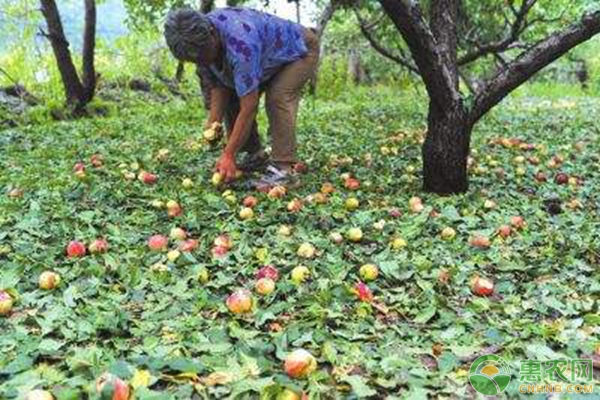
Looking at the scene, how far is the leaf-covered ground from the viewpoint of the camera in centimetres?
222

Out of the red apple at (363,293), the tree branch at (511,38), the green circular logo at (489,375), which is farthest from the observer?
the tree branch at (511,38)

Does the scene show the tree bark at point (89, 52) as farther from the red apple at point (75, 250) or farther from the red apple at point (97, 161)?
the red apple at point (75, 250)

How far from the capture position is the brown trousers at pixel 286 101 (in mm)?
4629

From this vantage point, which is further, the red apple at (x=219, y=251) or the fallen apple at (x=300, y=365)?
the red apple at (x=219, y=251)

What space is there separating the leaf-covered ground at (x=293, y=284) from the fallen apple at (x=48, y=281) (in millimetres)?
36

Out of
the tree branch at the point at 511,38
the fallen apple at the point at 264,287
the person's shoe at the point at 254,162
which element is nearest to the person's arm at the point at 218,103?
the person's shoe at the point at 254,162

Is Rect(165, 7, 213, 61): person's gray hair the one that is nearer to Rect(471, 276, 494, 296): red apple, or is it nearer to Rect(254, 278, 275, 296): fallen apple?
Rect(254, 278, 275, 296): fallen apple

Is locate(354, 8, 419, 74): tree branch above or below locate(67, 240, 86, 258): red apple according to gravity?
above

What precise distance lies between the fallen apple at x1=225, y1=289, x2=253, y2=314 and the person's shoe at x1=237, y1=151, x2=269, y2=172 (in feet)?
7.81

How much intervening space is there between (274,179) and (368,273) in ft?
5.90

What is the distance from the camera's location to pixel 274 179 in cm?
469

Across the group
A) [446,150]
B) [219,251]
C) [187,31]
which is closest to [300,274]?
[219,251]

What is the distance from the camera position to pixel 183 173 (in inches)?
201

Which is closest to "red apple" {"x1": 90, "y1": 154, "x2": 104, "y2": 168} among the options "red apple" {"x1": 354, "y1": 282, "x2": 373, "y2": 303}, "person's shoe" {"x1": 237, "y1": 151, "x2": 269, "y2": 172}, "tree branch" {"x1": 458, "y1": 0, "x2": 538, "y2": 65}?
"person's shoe" {"x1": 237, "y1": 151, "x2": 269, "y2": 172}
